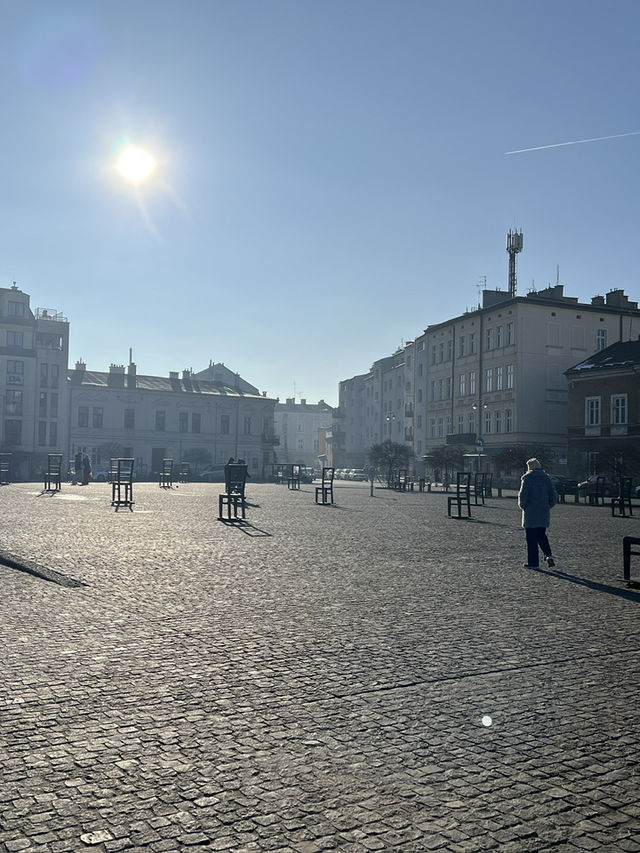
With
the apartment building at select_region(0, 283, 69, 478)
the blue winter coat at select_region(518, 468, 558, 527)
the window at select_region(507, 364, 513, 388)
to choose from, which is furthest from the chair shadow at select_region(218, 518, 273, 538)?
the apartment building at select_region(0, 283, 69, 478)

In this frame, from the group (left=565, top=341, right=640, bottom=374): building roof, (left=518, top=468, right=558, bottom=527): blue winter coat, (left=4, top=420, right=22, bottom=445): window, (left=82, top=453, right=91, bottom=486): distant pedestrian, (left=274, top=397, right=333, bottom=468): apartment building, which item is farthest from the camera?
(left=274, top=397, right=333, bottom=468): apartment building

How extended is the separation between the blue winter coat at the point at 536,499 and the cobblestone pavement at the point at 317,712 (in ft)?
5.74

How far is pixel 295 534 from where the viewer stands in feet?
57.5

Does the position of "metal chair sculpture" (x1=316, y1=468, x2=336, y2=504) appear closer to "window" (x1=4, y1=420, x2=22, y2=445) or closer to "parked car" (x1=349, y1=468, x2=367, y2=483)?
"window" (x1=4, y1=420, x2=22, y2=445)

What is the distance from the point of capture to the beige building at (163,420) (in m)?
78.4

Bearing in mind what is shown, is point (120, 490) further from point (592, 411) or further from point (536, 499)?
point (592, 411)

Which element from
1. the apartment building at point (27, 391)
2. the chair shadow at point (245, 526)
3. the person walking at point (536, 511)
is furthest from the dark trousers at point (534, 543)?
the apartment building at point (27, 391)

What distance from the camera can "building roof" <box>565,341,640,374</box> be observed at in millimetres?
49875

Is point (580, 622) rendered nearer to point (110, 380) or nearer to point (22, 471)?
point (22, 471)

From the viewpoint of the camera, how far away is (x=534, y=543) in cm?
1248

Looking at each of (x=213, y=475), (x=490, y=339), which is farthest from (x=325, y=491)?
(x=213, y=475)

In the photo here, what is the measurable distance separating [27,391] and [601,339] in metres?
51.4

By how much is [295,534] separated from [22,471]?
62458 mm

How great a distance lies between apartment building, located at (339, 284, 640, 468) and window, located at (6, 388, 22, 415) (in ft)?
123
